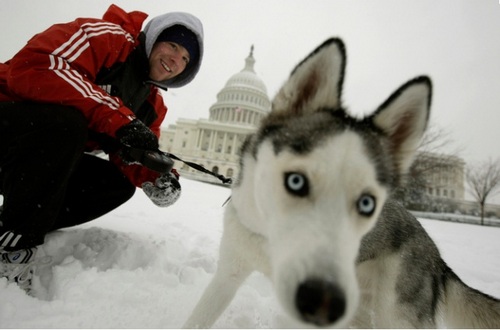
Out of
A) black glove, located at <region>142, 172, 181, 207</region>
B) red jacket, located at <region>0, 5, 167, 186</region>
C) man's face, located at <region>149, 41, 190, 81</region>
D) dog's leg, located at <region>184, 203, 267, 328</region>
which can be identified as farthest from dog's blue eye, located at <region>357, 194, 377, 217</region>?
man's face, located at <region>149, 41, 190, 81</region>

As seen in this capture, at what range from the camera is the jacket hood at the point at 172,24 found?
3.33m

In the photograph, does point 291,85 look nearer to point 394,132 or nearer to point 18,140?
point 394,132

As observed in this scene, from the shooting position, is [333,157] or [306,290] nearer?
[306,290]

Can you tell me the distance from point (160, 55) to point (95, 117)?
1314mm

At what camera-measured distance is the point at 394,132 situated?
1.90 m

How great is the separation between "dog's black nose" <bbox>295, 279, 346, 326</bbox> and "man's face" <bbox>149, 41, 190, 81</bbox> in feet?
10.7

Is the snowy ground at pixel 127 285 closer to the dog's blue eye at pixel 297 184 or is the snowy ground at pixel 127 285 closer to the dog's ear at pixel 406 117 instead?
the dog's blue eye at pixel 297 184

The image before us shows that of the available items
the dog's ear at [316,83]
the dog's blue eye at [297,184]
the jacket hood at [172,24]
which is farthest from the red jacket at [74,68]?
the dog's blue eye at [297,184]

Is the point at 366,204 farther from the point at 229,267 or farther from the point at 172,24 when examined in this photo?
the point at 172,24

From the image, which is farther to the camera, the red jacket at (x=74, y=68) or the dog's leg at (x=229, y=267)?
the red jacket at (x=74, y=68)

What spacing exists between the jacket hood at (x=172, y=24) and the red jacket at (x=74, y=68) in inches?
13.5

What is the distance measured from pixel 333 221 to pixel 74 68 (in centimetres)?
269

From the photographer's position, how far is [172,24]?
3.39 metres

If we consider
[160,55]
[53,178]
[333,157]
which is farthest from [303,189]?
[160,55]
